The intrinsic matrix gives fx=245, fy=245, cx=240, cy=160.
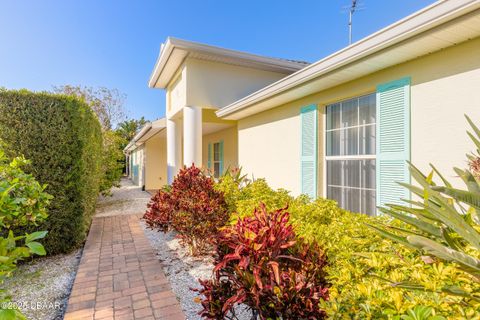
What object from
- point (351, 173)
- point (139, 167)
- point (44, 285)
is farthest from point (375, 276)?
point (139, 167)

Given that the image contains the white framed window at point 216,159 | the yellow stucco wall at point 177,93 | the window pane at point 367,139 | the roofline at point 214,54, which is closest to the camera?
the window pane at point 367,139

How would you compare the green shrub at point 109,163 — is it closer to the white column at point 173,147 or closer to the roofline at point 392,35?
the white column at point 173,147

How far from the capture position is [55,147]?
4941 mm

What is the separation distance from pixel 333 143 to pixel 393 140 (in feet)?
4.58

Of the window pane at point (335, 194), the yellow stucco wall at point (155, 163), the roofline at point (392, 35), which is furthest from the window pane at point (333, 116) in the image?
the yellow stucco wall at point (155, 163)

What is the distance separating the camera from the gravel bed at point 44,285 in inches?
131

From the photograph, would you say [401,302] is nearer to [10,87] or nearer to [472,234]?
[472,234]

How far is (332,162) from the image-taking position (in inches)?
210

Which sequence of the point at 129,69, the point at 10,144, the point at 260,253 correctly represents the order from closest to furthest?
the point at 260,253, the point at 10,144, the point at 129,69

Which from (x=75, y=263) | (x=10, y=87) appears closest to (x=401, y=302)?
(x=75, y=263)

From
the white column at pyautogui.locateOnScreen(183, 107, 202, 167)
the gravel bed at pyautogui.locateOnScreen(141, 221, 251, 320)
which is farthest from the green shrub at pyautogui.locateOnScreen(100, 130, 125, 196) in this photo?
the gravel bed at pyautogui.locateOnScreen(141, 221, 251, 320)

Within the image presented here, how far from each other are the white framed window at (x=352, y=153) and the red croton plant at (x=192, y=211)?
247cm

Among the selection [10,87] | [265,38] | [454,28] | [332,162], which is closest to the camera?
[454,28]

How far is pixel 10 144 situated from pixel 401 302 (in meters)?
6.19
